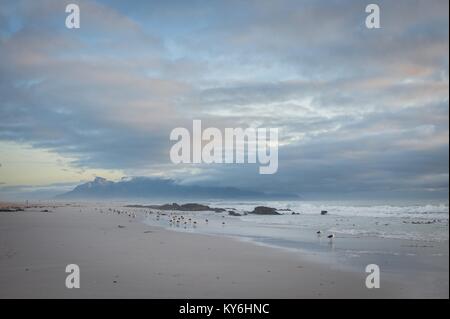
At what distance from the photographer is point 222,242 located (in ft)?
73.7

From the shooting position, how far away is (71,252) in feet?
55.2

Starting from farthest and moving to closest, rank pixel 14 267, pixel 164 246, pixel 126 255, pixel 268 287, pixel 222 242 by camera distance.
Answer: pixel 222 242 → pixel 164 246 → pixel 126 255 → pixel 14 267 → pixel 268 287

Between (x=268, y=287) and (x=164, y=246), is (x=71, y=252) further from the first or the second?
(x=268, y=287)

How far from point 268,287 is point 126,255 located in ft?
24.3

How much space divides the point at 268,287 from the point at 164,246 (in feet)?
31.3
